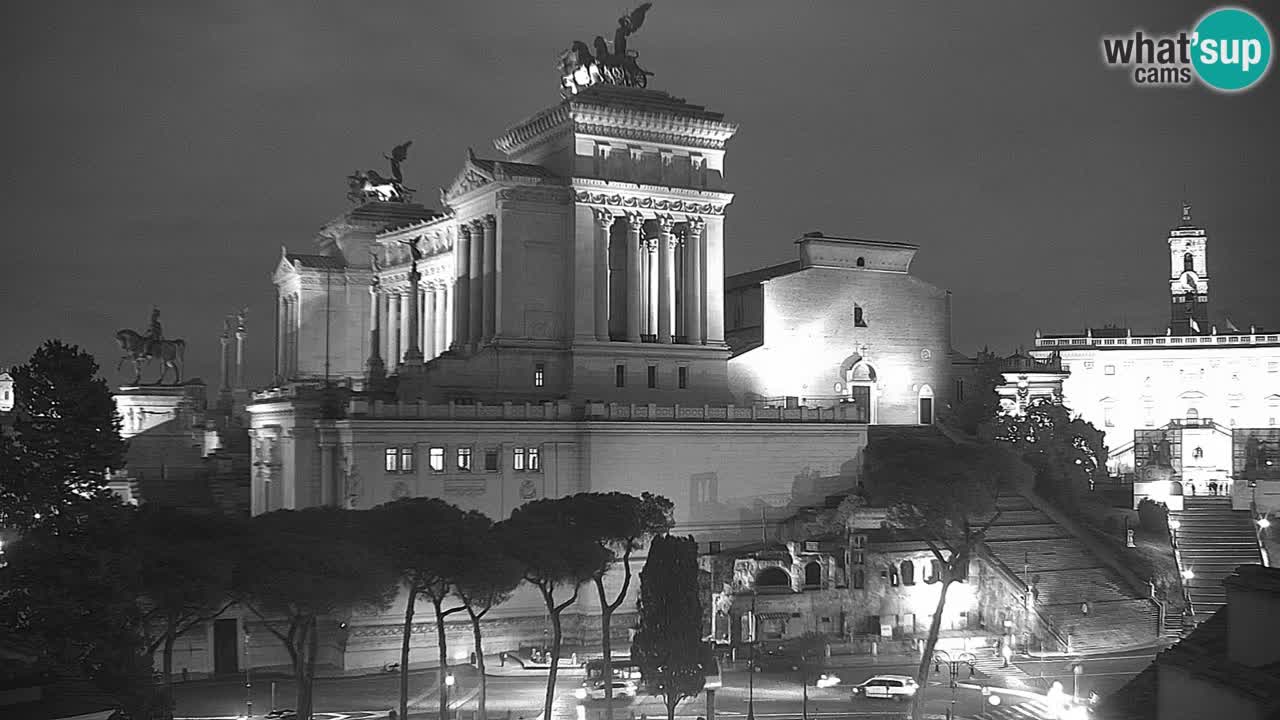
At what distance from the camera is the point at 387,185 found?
Result: 10869 centimetres

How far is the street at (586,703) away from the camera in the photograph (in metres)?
55.9

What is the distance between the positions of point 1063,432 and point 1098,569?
21.7 m

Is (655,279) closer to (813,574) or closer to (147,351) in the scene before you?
(813,574)

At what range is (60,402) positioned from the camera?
177 feet

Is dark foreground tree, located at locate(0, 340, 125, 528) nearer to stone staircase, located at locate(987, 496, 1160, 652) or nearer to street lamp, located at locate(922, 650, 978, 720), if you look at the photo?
street lamp, located at locate(922, 650, 978, 720)

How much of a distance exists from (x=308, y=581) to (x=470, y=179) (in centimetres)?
3900

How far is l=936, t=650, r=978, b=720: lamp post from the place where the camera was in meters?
60.3

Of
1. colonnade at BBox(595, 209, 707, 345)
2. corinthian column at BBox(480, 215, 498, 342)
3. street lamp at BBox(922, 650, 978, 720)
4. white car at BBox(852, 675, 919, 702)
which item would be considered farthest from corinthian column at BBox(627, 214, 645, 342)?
white car at BBox(852, 675, 919, 702)

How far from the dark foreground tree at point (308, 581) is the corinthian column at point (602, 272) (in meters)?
30.9

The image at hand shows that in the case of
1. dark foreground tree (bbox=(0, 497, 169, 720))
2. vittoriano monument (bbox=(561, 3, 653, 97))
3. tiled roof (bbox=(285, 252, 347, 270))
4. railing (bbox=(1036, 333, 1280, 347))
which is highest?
vittoriano monument (bbox=(561, 3, 653, 97))

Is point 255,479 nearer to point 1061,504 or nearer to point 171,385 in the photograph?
point 171,385

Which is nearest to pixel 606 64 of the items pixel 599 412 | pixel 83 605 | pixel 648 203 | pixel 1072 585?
pixel 648 203

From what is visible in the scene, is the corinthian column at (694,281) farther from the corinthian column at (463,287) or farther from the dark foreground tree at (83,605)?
the dark foreground tree at (83,605)

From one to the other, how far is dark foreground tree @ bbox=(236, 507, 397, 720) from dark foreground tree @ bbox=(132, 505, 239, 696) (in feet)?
3.45
